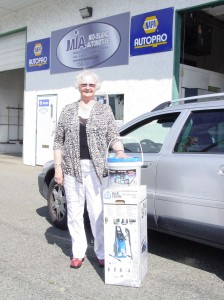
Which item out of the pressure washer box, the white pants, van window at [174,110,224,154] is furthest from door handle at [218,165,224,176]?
the white pants

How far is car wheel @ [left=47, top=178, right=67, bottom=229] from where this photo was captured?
5.61 m

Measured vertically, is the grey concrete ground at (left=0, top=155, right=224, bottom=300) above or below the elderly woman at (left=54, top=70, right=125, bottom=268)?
below

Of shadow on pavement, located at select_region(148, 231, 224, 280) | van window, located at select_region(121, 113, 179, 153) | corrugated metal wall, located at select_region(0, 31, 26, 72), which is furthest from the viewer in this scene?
corrugated metal wall, located at select_region(0, 31, 26, 72)

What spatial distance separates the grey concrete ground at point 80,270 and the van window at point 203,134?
123 centimetres

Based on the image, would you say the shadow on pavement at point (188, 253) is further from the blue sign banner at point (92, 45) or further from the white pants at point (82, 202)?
the blue sign banner at point (92, 45)

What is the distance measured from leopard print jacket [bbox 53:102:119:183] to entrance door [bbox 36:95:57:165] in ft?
29.2

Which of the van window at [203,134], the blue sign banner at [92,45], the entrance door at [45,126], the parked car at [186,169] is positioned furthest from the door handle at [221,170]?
the entrance door at [45,126]

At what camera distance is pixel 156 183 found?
4492 millimetres

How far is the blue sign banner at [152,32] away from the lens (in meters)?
9.77

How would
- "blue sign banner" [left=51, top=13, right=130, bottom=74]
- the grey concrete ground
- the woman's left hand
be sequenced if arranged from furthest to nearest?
"blue sign banner" [left=51, top=13, right=130, bottom=74] < the woman's left hand < the grey concrete ground

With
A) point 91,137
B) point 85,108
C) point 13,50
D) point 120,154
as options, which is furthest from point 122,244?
point 13,50

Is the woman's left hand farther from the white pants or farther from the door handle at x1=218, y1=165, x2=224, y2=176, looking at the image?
the door handle at x1=218, y1=165, x2=224, y2=176

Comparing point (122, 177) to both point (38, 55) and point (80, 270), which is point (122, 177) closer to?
point (80, 270)

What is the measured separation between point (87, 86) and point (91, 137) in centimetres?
50
